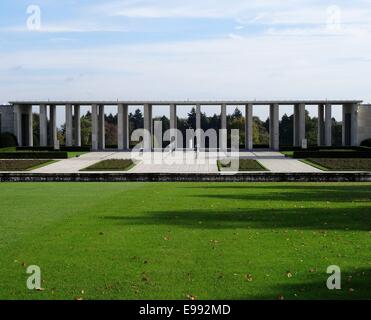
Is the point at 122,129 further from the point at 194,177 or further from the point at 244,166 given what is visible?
the point at 194,177

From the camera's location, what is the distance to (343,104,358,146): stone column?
5922 cm

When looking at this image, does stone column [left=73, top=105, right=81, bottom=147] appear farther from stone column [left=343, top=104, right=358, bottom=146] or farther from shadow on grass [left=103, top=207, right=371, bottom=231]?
shadow on grass [left=103, top=207, right=371, bottom=231]

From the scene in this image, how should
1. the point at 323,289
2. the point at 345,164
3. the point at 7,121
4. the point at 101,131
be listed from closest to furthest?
the point at 323,289 → the point at 345,164 → the point at 7,121 → the point at 101,131

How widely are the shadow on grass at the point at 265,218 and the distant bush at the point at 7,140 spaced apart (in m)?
44.2

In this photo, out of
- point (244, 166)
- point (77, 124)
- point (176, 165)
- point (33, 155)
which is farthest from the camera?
point (77, 124)

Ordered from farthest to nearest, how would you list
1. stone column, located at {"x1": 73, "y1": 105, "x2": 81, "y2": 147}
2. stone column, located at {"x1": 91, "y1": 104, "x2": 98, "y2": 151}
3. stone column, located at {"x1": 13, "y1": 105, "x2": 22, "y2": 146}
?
stone column, located at {"x1": 73, "y1": 105, "x2": 81, "y2": 147} < stone column, located at {"x1": 13, "y1": 105, "x2": 22, "y2": 146} < stone column, located at {"x1": 91, "y1": 104, "x2": 98, "y2": 151}

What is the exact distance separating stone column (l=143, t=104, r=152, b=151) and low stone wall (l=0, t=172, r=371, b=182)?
1134 inches

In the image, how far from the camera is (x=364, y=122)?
5994cm

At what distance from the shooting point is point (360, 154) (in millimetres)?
43156

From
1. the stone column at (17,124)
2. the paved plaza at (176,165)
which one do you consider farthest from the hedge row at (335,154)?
the stone column at (17,124)

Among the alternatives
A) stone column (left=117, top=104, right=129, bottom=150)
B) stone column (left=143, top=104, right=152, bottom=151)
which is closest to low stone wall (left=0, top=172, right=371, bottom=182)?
stone column (left=143, top=104, right=152, bottom=151)

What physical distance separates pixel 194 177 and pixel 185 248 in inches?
726

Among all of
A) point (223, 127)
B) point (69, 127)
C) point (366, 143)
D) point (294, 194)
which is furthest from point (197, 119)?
point (294, 194)
